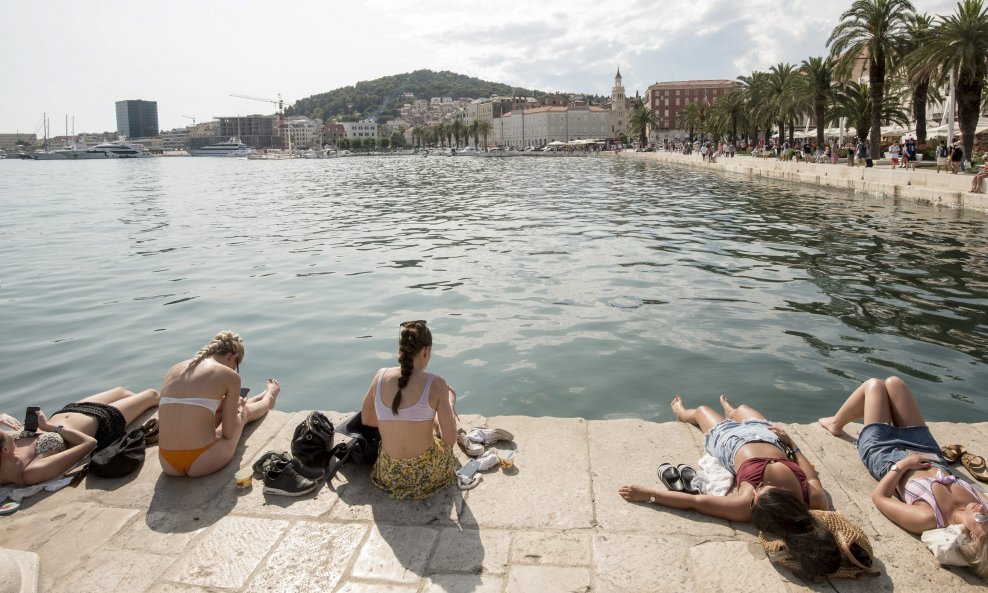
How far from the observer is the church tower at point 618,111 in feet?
583

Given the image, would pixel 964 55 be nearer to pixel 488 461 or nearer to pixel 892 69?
pixel 892 69

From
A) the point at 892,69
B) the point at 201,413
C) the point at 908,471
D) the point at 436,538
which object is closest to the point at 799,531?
the point at 908,471

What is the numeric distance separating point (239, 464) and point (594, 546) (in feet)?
9.41

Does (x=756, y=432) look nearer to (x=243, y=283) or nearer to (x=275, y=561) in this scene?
(x=275, y=561)

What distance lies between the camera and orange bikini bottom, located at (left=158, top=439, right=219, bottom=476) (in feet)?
16.2

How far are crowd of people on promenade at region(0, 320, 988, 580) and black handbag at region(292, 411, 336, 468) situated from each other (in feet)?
0.84

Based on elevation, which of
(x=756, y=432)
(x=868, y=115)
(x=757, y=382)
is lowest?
(x=757, y=382)

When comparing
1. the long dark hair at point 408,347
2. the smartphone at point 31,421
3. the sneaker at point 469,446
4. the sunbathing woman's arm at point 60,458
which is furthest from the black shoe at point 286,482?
the smartphone at point 31,421

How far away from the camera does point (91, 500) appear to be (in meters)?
4.77

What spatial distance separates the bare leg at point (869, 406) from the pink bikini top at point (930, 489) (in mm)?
832

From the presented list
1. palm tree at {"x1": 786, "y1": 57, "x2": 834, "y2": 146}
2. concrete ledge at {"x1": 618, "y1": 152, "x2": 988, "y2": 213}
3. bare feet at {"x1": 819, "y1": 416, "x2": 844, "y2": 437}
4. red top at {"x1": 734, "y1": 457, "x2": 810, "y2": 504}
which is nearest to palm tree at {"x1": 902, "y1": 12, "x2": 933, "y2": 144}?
concrete ledge at {"x1": 618, "y1": 152, "x2": 988, "y2": 213}

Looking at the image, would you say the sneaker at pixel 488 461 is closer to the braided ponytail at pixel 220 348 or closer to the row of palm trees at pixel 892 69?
the braided ponytail at pixel 220 348

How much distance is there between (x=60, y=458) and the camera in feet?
16.9

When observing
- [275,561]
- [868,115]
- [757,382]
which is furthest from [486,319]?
[868,115]
